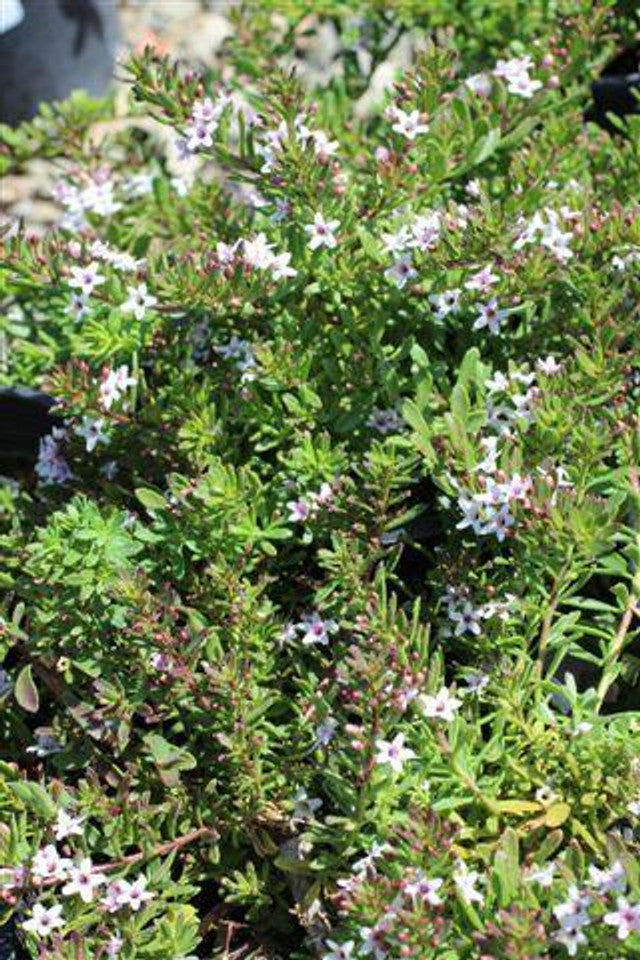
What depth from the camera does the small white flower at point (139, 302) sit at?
8.53ft

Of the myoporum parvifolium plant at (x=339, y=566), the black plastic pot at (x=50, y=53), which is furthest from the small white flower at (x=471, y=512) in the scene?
the black plastic pot at (x=50, y=53)

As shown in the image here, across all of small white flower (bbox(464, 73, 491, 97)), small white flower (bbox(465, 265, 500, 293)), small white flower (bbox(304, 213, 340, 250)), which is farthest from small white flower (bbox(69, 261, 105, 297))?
small white flower (bbox(464, 73, 491, 97))

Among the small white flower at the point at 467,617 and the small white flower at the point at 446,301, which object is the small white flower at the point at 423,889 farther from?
the small white flower at the point at 446,301

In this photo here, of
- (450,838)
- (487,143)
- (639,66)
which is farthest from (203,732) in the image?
(639,66)

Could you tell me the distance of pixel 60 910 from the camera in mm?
2188

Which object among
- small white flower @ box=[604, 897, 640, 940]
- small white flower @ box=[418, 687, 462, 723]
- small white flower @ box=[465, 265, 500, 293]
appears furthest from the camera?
small white flower @ box=[465, 265, 500, 293]

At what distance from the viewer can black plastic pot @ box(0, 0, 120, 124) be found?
5.11 metres

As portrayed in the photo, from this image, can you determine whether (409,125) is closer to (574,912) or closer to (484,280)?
(484,280)

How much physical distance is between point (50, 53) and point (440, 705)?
3614 millimetres

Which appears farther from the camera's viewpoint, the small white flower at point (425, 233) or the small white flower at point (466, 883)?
the small white flower at point (425, 233)

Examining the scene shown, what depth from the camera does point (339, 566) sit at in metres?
2.31

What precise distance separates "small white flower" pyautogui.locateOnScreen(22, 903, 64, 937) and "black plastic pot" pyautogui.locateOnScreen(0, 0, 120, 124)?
11.7ft

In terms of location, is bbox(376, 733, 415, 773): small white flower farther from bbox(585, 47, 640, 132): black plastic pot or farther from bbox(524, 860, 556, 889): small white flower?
bbox(585, 47, 640, 132): black plastic pot

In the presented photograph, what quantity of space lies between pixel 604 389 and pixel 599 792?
59cm
